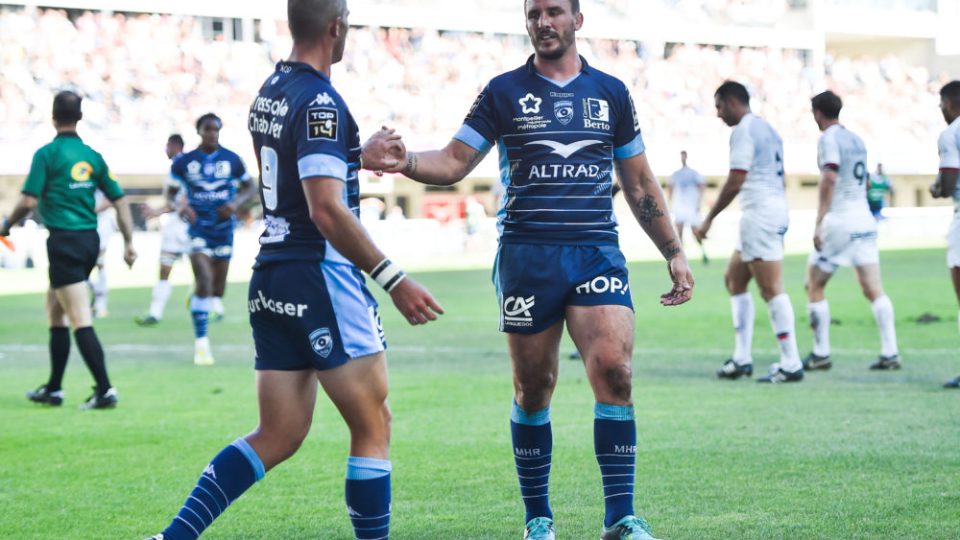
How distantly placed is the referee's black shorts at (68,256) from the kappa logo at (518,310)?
5443 mm

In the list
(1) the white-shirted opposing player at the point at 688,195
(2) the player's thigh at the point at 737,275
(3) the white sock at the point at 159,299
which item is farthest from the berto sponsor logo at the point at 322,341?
(1) the white-shirted opposing player at the point at 688,195

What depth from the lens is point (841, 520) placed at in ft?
20.1

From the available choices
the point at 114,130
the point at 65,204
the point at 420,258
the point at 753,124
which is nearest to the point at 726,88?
the point at 753,124

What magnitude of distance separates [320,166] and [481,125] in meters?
1.61

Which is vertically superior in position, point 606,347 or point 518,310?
point 518,310

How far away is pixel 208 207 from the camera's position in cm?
1564

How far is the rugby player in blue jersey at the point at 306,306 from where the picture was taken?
4.72 metres

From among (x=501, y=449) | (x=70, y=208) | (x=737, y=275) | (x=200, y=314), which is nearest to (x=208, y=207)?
(x=200, y=314)

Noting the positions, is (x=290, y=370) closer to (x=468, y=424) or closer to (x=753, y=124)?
(x=468, y=424)

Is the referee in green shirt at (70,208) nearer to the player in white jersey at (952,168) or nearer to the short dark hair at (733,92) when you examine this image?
the short dark hair at (733,92)

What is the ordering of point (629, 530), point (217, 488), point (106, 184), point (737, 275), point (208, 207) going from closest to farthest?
1. point (217, 488)
2. point (629, 530)
3. point (106, 184)
4. point (737, 275)
5. point (208, 207)

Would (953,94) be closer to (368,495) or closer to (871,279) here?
(871,279)

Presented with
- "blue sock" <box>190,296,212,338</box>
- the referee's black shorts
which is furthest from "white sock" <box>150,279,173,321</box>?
the referee's black shorts

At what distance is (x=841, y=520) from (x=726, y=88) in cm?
598
